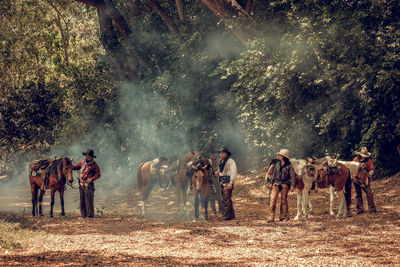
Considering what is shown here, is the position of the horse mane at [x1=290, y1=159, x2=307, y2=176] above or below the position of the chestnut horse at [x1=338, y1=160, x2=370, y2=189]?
above

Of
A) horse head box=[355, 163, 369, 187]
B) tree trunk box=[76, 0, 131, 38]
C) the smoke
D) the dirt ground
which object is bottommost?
the dirt ground

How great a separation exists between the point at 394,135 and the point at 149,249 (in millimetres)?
10166

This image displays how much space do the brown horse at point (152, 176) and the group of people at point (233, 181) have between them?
254cm

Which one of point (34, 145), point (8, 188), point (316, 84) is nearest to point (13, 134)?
point (34, 145)

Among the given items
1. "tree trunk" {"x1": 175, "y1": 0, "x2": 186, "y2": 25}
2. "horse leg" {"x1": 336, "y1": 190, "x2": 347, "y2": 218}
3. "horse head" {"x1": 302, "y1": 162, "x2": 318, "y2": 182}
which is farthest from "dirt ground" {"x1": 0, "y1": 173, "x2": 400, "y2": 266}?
"tree trunk" {"x1": 175, "y1": 0, "x2": 186, "y2": 25}

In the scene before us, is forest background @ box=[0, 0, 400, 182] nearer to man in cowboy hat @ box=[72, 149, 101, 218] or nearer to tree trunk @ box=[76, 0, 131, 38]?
tree trunk @ box=[76, 0, 131, 38]

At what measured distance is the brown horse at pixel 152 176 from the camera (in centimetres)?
1747

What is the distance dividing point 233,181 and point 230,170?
1.14ft

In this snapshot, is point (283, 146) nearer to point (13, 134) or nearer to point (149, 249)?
point (149, 249)

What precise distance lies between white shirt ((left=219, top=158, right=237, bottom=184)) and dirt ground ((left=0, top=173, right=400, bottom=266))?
4.39 ft

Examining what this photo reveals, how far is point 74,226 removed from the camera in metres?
14.1

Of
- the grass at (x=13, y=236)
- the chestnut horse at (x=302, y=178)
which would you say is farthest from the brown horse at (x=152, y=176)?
the grass at (x=13, y=236)

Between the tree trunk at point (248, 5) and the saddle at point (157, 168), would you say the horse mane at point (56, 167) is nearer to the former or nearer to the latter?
the saddle at point (157, 168)

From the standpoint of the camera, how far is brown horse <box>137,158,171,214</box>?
17.5 m
